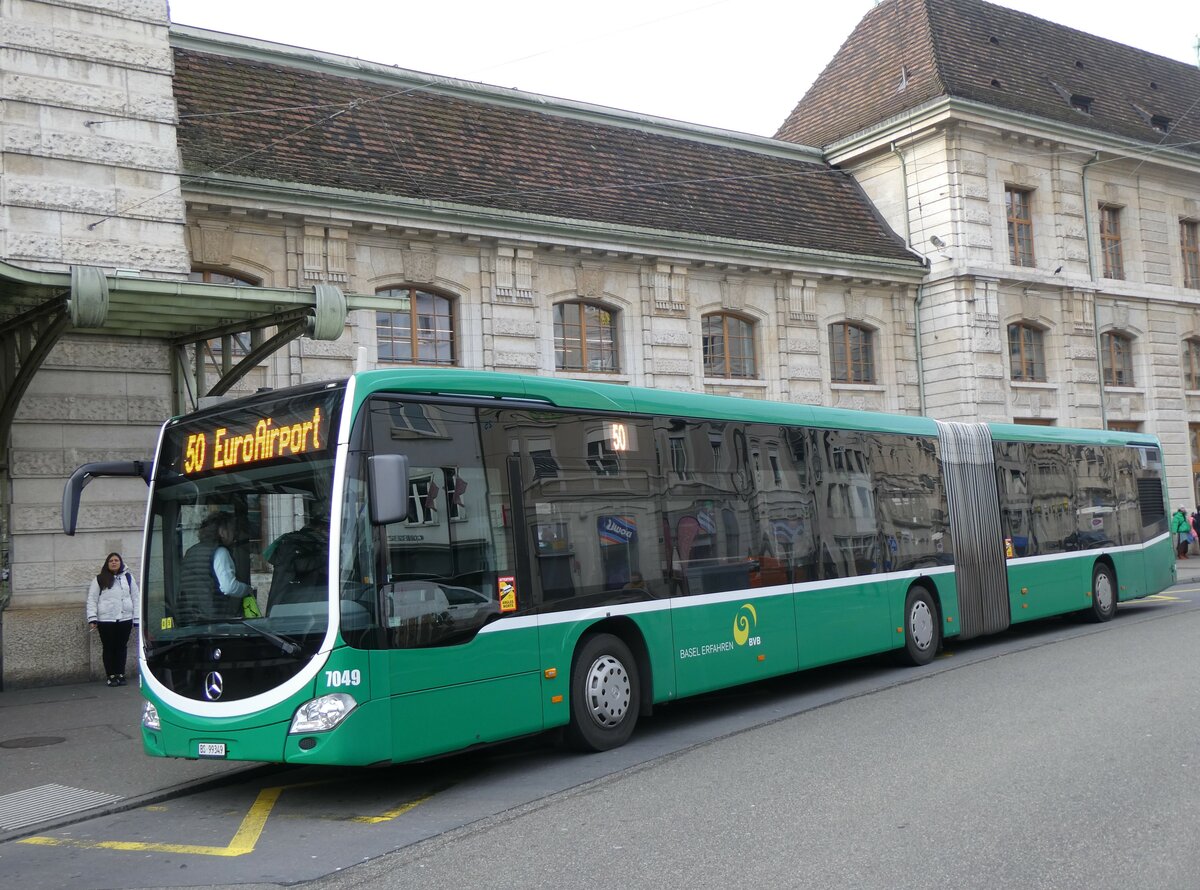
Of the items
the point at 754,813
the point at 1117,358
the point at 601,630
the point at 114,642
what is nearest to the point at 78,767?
the point at 114,642

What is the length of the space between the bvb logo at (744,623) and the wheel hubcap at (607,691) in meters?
1.58

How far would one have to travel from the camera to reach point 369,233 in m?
19.1

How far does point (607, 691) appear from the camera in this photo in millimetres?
9602

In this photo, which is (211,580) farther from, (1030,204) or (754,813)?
(1030,204)

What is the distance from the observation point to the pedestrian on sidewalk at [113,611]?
13.6 m

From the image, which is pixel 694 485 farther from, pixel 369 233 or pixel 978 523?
pixel 369 233

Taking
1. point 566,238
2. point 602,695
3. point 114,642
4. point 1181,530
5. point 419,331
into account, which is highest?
point 566,238

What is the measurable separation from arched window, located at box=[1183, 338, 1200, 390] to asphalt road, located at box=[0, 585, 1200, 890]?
24514 millimetres

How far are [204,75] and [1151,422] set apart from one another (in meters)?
24.9

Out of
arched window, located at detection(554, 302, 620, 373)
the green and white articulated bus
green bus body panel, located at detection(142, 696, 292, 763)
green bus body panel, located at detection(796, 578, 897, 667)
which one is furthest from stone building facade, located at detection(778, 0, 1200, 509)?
green bus body panel, located at detection(142, 696, 292, 763)

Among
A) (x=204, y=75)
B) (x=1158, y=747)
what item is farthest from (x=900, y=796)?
(x=204, y=75)

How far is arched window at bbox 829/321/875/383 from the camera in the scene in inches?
1030

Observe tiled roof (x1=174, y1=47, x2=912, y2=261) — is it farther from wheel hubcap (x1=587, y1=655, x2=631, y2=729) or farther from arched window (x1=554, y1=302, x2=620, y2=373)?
wheel hubcap (x1=587, y1=655, x2=631, y2=729)

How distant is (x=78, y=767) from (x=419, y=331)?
11.4 metres
